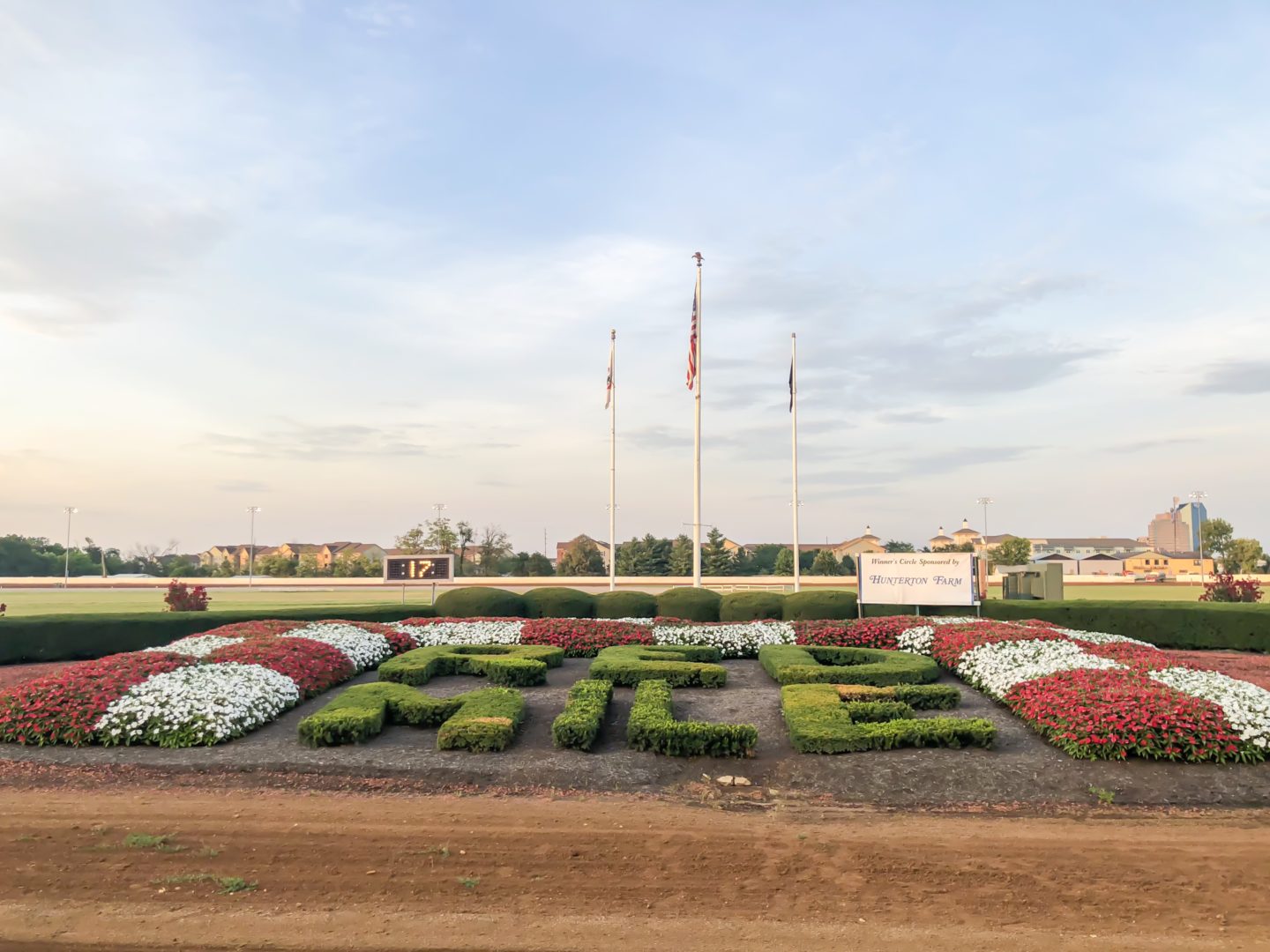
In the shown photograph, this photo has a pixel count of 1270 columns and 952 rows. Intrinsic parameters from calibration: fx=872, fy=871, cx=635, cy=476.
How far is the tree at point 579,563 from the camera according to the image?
215 ft

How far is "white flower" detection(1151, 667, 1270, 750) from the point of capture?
27.7ft

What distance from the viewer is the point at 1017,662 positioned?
1159 cm

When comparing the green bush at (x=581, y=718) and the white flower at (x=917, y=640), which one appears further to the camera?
the white flower at (x=917, y=640)

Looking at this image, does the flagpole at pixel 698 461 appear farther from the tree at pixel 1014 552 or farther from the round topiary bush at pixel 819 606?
the tree at pixel 1014 552

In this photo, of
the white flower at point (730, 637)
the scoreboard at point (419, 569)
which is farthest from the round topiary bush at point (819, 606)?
the scoreboard at point (419, 569)

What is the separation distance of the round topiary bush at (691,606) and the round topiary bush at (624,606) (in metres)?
0.31

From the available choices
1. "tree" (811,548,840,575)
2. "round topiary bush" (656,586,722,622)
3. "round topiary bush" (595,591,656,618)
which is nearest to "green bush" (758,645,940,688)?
"round topiary bush" (656,586,722,622)

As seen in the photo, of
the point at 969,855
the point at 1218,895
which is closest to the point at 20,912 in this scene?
the point at 969,855

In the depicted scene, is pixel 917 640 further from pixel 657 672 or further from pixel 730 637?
pixel 657 672

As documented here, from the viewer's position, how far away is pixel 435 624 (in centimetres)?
1569

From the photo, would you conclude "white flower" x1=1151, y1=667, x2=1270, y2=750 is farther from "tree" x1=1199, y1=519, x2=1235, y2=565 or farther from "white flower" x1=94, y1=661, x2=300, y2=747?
"tree" x1=1199, y1=519, x2=1235, y2=565

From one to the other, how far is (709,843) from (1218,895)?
11.1 ft

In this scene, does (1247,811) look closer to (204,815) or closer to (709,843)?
(709,843)

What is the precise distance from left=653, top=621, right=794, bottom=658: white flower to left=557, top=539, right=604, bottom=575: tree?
50493 mm
